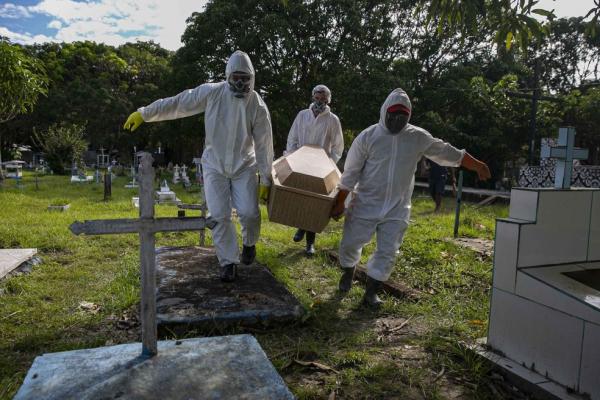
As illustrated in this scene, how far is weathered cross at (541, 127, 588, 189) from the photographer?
3.18m

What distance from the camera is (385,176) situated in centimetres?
419

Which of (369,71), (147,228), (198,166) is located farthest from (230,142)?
(369,71)

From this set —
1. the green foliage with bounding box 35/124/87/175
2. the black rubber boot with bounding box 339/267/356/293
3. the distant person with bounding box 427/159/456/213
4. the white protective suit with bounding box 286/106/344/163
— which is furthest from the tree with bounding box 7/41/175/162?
the black rubber boot with bounding box 339/267/356/293

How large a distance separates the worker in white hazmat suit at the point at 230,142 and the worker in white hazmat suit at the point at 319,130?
1.78 m

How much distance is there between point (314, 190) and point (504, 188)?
1487 cm

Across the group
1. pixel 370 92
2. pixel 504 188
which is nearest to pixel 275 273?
pixel 370 92

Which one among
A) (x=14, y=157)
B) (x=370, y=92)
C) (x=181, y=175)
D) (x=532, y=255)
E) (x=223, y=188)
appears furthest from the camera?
(x=14, y=157)

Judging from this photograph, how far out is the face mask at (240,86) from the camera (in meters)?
4.11

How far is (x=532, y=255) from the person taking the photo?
2971 millimetres

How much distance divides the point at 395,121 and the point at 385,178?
51 cm

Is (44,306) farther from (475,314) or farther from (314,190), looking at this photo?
(475,314)

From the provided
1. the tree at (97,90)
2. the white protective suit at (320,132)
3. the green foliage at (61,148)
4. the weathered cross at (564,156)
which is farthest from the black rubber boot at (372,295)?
the tree at (97,90)

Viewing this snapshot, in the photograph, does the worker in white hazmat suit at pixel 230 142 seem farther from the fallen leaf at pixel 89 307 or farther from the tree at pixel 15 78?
the tree at pixel 15 78

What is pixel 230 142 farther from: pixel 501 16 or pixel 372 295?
pixel 501 16
